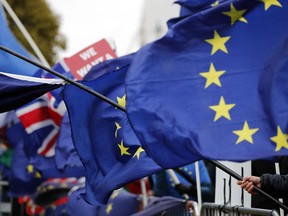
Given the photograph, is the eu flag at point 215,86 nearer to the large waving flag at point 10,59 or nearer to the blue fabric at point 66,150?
the blue fabric at point 66,150

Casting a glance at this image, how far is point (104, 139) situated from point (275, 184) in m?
1.65

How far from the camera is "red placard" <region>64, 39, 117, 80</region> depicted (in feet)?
34.5

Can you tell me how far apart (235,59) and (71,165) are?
4.81 m

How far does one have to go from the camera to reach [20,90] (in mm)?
6715

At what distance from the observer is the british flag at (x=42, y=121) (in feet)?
36.0

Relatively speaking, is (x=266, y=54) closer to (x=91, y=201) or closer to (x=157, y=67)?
(x=157, y=67)

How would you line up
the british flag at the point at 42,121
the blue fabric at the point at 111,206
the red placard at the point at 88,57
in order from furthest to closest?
the british flag at the point at 42,121, the red placard at the point at 88,57, the blue fabric at the point at 111,206

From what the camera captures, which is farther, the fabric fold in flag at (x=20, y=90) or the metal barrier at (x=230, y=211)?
the fabric fold in flag at (x=20, y=90)

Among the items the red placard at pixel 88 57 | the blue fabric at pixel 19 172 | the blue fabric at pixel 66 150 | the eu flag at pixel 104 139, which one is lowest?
the blue fabric at pixel 19 172

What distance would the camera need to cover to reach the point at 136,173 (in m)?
6.34

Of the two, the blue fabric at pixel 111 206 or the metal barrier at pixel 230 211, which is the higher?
the metal barrier at pixel 230 211

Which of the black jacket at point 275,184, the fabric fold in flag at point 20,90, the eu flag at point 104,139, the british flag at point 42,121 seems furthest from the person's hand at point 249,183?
the british flag at point 42,121

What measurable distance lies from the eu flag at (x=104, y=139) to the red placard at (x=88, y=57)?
3.65 meters

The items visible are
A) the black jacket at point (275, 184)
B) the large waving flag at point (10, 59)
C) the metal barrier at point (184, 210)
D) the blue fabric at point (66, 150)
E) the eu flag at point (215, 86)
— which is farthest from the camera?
the large waving flag at point (10, 59)
